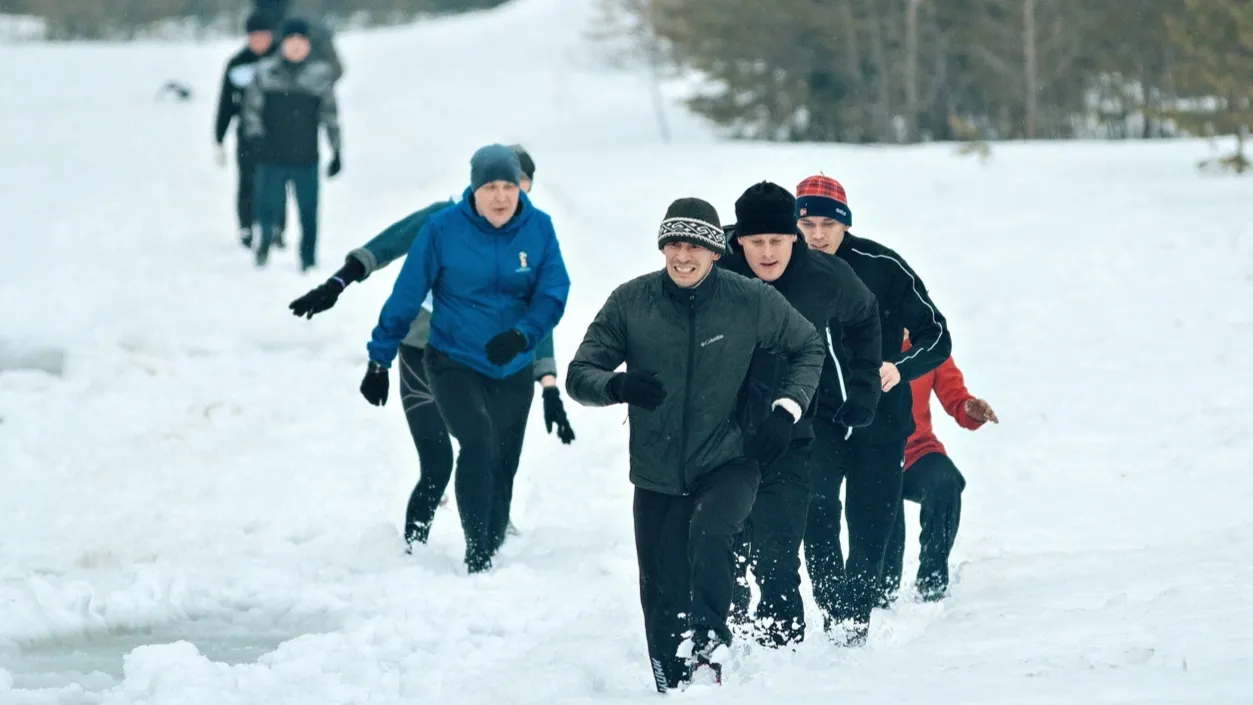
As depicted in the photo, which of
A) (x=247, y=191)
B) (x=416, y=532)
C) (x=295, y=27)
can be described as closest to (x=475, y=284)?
(x=416, y=532)

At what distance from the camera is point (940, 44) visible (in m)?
30.7

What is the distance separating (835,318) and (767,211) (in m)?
0.47

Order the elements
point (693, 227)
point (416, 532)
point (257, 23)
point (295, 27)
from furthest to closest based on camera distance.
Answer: point (257, 23) → point (295, 27) → point (416, 532) → point (693, 227)

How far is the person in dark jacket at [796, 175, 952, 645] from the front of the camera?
19.8 feet

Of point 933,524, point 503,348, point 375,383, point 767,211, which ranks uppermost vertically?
point 767,211

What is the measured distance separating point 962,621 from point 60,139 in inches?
1039

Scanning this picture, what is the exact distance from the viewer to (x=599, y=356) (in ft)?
17.3

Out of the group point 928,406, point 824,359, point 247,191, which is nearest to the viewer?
point 824,359

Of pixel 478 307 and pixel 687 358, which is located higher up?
pixel 687 358

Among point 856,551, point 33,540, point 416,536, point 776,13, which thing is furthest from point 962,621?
point 776,13

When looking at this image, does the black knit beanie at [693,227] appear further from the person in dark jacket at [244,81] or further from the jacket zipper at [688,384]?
the person in dark jacket at [244,81]

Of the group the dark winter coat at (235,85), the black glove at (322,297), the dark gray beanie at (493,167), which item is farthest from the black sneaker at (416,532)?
the dark winter coat at (235,85)

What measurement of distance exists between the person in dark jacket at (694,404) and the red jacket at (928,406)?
144 cm

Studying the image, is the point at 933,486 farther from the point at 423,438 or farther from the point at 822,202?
the point at 423,438
